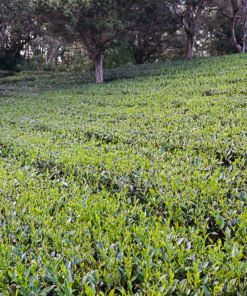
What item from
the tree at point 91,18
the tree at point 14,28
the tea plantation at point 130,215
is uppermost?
the tree at point 14,28

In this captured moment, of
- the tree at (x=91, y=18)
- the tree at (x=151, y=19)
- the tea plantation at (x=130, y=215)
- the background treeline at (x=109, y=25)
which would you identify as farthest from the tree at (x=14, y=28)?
the tea plantation at (x=130, y=215)

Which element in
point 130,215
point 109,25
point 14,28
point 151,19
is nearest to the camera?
point 130,215

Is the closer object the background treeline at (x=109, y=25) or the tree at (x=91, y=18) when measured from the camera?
the tree at (x=91, y=18)

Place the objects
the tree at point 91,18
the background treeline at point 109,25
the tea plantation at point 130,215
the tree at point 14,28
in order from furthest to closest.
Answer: the background treeline at point 109,25
the tree at point 14,28
the tree at point 91,18
the tea plantation at point 130,215

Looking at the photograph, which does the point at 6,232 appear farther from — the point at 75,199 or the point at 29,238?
the point at 75,199

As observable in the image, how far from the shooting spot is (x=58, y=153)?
17.3 ft

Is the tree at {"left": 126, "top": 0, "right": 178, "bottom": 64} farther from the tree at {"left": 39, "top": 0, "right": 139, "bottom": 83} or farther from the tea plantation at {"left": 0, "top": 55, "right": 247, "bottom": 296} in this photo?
the tea plantation at {"left": 0, "top": 55, "right": 247, "bottom": 296}

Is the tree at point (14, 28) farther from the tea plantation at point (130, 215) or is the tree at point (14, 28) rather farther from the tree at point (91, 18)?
the tea plantation at point (130, 215)

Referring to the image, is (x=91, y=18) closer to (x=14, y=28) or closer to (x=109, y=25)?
(x=109, y=25)

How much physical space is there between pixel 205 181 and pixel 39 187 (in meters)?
2.35

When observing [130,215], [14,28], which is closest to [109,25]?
[14,28]

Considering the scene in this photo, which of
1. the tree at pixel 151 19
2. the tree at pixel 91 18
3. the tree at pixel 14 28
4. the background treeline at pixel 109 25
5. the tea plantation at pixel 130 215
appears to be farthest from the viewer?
the tree at pixel 151 19

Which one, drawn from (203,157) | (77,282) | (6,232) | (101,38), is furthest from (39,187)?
→ (101,38)

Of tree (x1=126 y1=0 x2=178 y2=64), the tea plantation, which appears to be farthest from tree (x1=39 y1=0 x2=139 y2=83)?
the tea plantation
